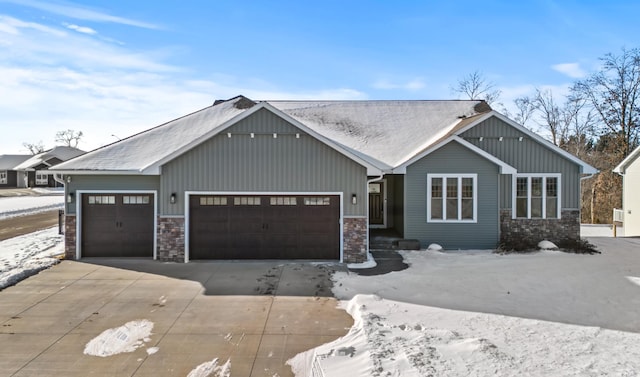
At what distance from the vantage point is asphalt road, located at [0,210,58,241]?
16750 mm

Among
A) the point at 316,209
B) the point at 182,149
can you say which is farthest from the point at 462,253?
the point at 182,149

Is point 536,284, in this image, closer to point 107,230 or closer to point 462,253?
point 462,253

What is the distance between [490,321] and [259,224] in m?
7.02

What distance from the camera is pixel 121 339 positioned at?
630 cm

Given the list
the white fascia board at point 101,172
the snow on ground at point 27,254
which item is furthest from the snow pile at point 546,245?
the snow on ground at point 27,254

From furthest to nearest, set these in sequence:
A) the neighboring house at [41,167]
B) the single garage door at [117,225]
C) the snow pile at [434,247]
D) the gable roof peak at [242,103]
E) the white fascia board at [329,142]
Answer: the neighboring house at [41,167] → the gable roof peak at [242,103] → the snow pile at [434,247] → the single garage door at [117,225] → the white fascia board at [329,142]

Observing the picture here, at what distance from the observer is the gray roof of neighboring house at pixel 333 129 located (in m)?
11.7

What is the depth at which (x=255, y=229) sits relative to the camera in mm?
11773

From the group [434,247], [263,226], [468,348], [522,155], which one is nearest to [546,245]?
[522,155]

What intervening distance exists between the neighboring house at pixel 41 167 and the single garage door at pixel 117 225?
41754 mm

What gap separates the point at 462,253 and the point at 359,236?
3690 mm

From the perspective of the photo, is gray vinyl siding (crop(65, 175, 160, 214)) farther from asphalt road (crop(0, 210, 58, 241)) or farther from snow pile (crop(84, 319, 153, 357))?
asphalt road (crop(0, 210, 58, 241))

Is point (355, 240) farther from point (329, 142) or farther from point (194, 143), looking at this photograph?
point (194, 143)

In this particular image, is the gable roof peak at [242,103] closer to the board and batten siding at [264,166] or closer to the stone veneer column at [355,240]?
the board and batten siding at [264,166]
